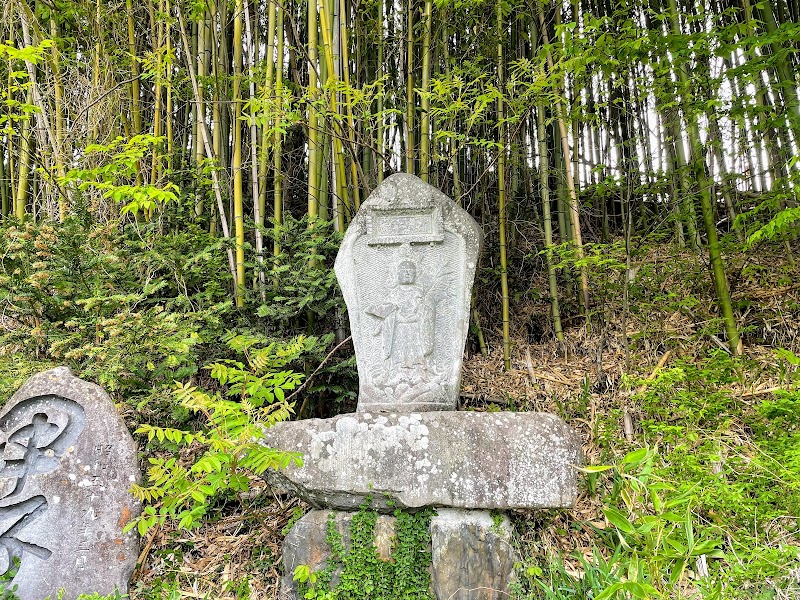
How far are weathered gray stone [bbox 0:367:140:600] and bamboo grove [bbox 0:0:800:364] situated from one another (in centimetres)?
114

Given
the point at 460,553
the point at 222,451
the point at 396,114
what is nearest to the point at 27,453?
the point at 222,451

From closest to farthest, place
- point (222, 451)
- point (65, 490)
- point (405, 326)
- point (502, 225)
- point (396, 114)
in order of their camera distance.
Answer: point (222, 451) < point (65, 490) < point (405, 326) < point (502, 225) < point (396, 114)

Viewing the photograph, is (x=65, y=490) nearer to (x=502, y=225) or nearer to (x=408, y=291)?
(x=408, y=291)

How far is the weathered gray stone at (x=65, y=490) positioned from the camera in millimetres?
2721

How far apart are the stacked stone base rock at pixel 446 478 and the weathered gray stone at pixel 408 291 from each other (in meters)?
0.37

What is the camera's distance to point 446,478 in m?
2.60

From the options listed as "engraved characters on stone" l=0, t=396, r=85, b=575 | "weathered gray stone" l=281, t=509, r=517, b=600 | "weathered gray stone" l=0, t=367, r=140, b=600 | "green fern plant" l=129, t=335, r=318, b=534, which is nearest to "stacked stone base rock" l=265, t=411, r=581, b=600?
"weathered gray stone" l=281, t=509, r=517, b=600

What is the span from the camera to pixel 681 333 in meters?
4.11

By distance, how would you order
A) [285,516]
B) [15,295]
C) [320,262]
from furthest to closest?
[320,262] → [15,295] → [285,516]

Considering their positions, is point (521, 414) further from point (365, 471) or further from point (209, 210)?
point (209, 210)

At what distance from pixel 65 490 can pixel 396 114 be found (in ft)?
10.6

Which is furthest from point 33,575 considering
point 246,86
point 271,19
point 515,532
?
point 271,19

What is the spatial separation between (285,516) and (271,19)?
10.7ft

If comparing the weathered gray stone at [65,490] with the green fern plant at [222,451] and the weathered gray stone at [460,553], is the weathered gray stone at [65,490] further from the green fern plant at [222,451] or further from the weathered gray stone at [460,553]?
the weathered gray stone at [460,553]
